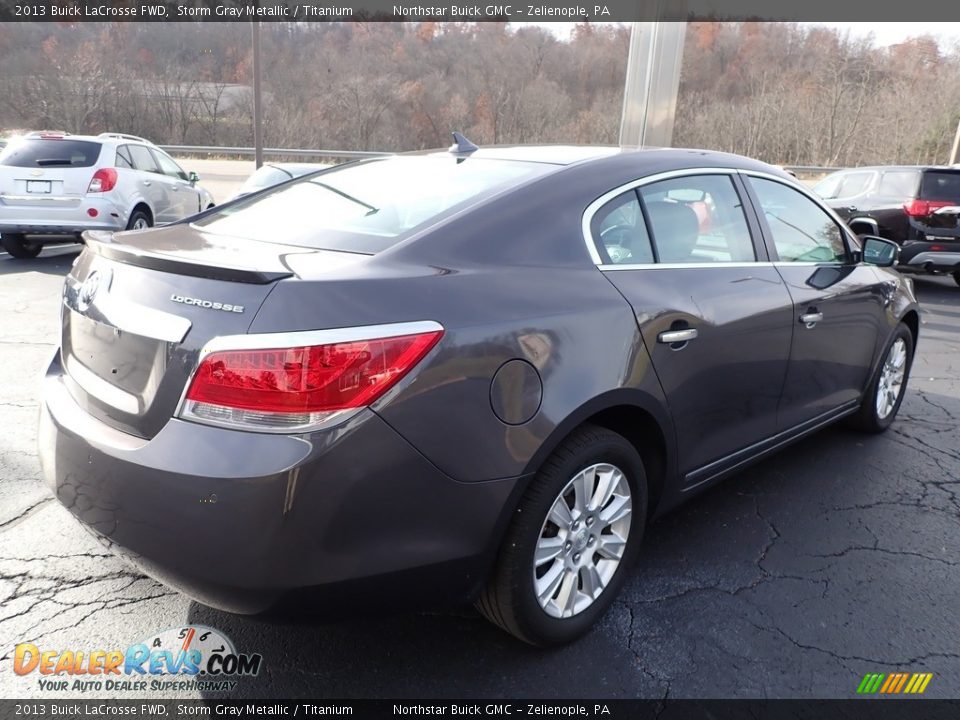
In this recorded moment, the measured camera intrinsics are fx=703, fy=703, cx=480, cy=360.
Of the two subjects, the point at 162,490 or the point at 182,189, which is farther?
the point at 182,189

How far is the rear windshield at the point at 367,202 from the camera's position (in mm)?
2242

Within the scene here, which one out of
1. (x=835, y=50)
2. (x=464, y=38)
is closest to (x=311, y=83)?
(x=464, y=38)

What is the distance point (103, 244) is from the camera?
7.22 feet

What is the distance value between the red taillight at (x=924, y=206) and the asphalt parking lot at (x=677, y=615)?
291 inches

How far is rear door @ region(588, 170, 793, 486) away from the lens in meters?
2.44

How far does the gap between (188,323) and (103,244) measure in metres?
0.68

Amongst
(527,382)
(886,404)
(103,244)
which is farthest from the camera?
(886,404)

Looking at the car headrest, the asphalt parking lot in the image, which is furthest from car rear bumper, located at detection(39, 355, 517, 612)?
the car headrest

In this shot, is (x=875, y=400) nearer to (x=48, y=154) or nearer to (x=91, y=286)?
(x=91, y=286)

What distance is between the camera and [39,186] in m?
9.03

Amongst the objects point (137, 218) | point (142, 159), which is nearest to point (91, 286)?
point (137, 218)

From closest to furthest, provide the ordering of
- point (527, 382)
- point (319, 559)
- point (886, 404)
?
point (319, 559), point (527, 382), point (886, 404)

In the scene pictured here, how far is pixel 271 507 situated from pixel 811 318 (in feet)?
8.53

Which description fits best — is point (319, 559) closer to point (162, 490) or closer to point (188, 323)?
point (162, 490)
